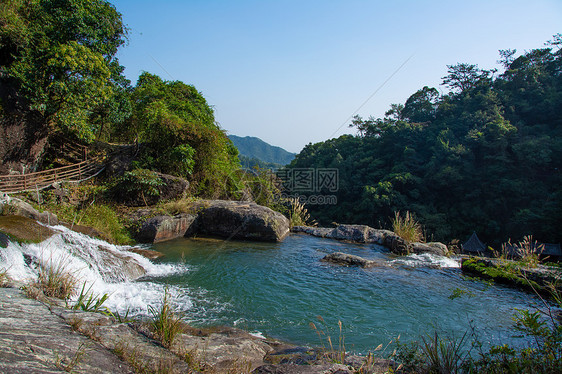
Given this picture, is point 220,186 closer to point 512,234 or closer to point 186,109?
point 186,109

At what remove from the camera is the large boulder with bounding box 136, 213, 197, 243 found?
360 inches

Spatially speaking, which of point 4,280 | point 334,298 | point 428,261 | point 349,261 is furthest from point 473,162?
point 4,280

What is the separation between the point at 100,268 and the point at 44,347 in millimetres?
3708

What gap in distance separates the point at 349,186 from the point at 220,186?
25523 millimetres

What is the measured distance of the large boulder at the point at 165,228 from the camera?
360 inches

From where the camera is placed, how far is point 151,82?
17719mm

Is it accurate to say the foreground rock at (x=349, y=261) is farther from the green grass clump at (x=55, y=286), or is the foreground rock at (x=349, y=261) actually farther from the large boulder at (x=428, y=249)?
the green grass clump at (x=55, y=286)

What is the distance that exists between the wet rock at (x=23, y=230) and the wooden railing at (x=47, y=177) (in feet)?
13.9

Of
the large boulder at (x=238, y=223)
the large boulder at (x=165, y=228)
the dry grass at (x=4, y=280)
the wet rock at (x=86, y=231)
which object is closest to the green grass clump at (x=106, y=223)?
the wet rock at (x=86, y=231)

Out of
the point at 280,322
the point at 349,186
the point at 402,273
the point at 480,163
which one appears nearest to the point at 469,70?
the point at 480,163

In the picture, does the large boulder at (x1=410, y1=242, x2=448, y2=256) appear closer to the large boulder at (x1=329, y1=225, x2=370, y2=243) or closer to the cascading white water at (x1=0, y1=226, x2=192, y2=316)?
the large boulder at (x1=329, y1=225, x2=370, y2=243)

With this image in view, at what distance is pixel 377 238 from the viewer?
37.1ft

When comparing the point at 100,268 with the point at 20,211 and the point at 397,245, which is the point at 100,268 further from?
the point at 397,245

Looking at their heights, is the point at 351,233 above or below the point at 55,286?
above
